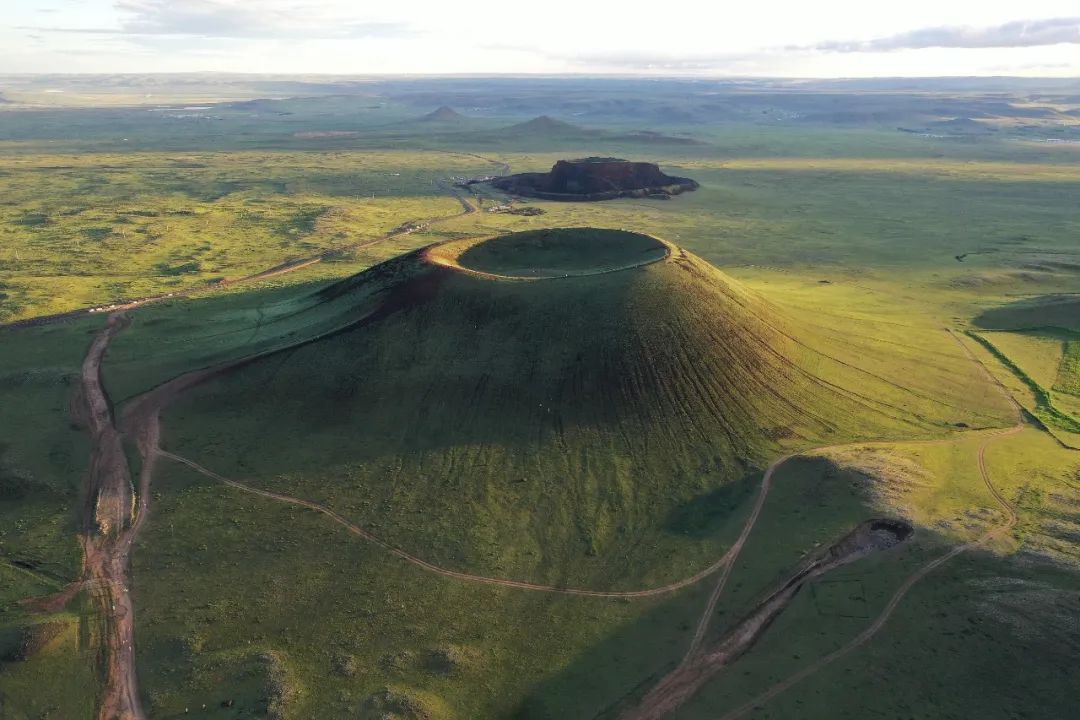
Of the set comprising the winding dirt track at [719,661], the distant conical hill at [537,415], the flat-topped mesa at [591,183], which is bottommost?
the winding dirt track at [719,661]

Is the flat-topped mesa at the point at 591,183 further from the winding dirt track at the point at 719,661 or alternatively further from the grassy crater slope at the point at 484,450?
the winding dirt track at the point at 719,661

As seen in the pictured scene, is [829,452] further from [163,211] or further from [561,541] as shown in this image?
[163,211]

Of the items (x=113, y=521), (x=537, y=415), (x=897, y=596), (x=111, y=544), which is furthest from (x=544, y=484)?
(x=113, y=521)

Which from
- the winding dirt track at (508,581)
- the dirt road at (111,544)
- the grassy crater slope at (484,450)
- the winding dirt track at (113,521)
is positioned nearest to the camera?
the dirt road at (111,544)

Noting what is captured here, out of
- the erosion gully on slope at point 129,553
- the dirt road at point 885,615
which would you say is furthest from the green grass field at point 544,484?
the erosion gully on slope at point 129,553

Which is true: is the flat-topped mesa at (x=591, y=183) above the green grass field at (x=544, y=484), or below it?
above

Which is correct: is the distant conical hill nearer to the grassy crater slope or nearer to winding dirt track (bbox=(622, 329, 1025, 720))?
the grassy crater slope
